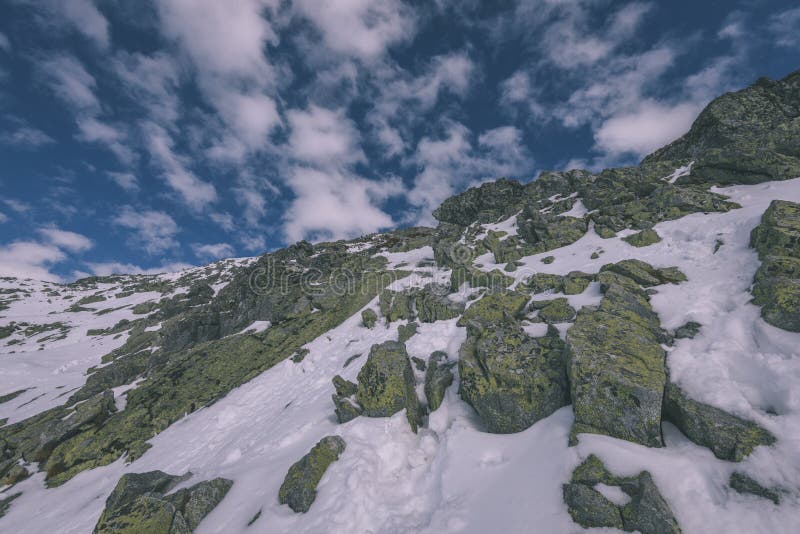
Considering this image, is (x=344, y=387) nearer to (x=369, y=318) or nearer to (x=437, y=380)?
(x=437, y=380)

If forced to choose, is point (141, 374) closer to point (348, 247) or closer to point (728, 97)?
point (348, 247)

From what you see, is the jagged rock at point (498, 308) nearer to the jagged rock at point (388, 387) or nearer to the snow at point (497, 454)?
the snow at point (497, 454)

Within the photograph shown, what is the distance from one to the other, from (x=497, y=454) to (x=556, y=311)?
7859 millimetres

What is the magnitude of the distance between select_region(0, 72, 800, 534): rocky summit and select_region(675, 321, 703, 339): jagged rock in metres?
0.07

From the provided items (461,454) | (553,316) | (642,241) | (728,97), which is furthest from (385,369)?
(728,97)

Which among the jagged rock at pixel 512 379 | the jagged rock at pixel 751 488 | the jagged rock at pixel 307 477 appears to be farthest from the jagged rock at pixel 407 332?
the jagged rock at pixel 751 488

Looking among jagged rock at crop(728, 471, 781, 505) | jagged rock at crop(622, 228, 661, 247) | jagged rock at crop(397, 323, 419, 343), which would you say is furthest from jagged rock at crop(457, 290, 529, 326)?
jagged rock at crop(622, 228, 661, 247)

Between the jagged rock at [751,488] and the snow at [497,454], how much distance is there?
0.37 feet

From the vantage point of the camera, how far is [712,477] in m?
5.38

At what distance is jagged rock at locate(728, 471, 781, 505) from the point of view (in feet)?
15.6

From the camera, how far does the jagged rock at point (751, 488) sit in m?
4.76

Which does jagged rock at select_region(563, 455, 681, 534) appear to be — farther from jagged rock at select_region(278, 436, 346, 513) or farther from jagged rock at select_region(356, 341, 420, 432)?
jagged rock at select_region(278, 436, 346, 513)

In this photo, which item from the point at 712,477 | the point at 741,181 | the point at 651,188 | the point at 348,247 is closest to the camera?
the point at 712,477

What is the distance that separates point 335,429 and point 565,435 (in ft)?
27.0
